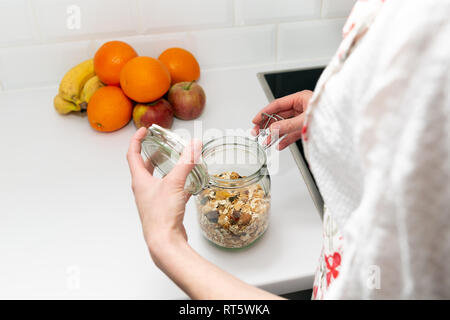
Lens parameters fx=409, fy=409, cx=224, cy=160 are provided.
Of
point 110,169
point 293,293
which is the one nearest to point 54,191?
point 110,169

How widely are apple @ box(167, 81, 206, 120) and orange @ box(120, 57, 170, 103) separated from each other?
3 centimetres

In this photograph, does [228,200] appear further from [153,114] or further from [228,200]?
[153,114]

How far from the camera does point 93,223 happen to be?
71 cm

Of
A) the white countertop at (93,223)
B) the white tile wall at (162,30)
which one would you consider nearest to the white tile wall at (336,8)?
the white tile wall at (162,30)

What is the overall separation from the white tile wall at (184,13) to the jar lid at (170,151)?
1.60 feet

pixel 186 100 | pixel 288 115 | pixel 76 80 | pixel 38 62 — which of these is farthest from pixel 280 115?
pixel 38 62

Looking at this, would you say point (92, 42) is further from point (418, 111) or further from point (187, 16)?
point (418, 111)

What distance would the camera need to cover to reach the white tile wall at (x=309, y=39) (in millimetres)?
1065

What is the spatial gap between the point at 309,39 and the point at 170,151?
0.69m

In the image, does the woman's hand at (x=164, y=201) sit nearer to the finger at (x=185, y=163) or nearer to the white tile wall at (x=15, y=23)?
the finger at (x=185, y=163)

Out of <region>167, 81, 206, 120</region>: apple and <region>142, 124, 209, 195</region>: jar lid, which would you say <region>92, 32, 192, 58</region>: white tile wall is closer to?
<region>167, 81, 206, 120</region>: apple

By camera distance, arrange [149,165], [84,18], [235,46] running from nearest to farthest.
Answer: [149,165], [84,18], [235,46]

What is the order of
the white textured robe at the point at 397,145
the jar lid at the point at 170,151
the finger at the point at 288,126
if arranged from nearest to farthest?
the white textured robe at the point at 397,145 → the jar lid at the point at 170,151 → the finger at the point at 288,126

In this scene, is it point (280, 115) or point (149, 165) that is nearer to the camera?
point (149, 165)
